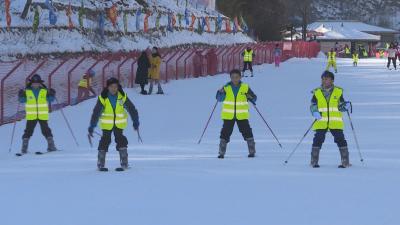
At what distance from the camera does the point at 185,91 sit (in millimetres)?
25047

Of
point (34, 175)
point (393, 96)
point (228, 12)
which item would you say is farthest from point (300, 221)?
point (228, 12)

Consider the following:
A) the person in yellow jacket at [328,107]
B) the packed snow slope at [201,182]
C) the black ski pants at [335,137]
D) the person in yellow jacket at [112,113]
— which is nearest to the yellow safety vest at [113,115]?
the person in yellow jacket at [112,113]

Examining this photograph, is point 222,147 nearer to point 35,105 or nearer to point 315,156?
point 315,156

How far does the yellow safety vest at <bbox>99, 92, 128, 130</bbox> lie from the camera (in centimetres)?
919

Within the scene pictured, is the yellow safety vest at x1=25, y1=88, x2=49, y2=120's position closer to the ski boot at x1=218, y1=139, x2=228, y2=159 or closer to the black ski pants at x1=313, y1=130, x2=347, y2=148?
the ski boot at x1=218, y1=139, x2=228, y2=159

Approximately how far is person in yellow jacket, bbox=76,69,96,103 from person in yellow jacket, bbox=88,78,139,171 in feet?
34.8

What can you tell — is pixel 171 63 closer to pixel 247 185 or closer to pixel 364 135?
pixel 364 135

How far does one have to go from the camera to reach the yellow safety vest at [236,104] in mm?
10438

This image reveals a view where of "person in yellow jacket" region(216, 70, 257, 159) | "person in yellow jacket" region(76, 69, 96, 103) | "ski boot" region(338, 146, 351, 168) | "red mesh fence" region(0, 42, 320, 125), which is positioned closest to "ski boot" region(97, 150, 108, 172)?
"person in yellow jacket" region(216, 70, 257, 159)

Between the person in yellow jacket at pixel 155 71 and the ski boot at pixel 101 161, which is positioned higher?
the person in yellow jacket at pixel 155 71

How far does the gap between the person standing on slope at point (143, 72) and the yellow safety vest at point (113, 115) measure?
46.1 ft

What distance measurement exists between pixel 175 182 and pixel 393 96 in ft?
52.2

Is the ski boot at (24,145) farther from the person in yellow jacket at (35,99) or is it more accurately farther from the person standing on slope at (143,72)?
the person standing on slope at (143,72)

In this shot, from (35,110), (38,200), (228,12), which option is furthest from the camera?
(228,12)
